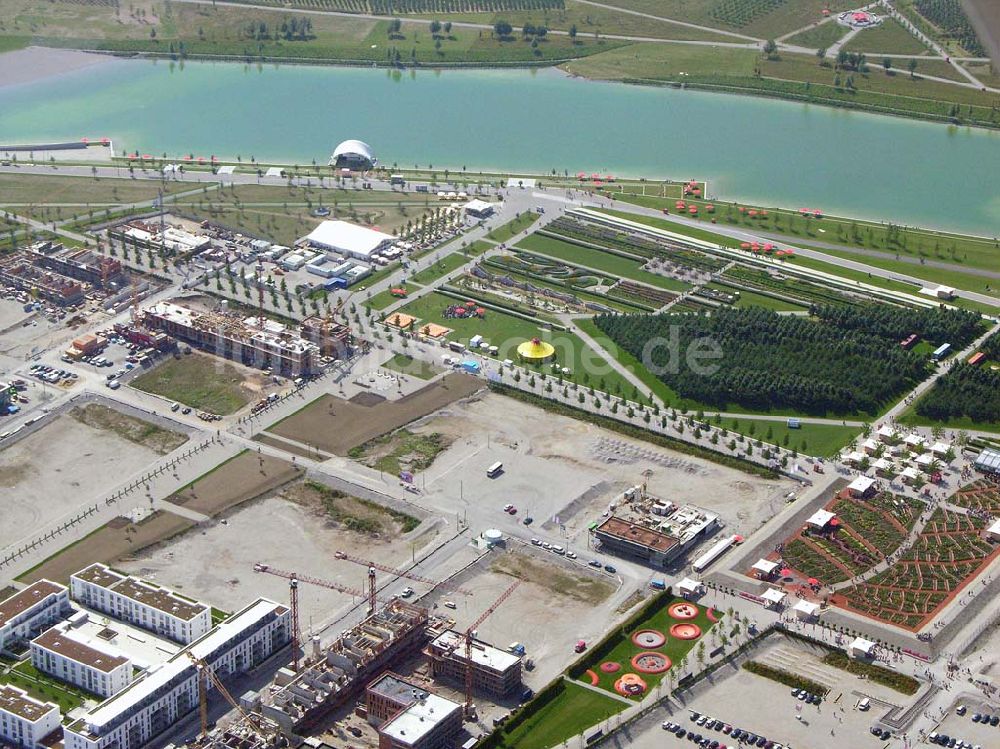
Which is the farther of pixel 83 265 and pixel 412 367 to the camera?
pixel 83 265

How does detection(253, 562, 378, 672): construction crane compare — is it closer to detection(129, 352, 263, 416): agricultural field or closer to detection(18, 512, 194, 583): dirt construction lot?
detection(18, 512, 194, 583): dirt construction lot

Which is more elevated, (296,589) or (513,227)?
(513,227)

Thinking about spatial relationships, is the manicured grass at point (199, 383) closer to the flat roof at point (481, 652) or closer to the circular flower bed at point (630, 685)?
the flat roof at point (481, 652)

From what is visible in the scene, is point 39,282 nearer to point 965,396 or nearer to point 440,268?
point 440,268

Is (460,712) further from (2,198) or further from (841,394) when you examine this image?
(2,198)

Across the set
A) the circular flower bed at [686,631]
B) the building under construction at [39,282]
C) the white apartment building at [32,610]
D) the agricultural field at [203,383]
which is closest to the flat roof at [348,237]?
the building under construction at [39,282]

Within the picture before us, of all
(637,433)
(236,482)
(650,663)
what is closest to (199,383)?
(236,482)

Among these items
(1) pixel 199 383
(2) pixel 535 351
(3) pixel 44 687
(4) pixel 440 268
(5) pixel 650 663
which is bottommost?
(3) pixel 44 687

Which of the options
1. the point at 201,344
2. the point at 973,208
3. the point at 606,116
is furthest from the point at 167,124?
the point at 973,208
